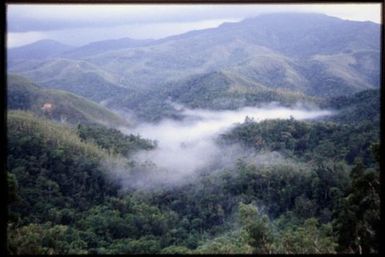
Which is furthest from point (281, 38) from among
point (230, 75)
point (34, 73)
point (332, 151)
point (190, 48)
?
point (332, 151)

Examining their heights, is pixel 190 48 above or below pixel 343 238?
below

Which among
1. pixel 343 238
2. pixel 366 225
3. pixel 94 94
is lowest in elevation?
pixel 94 94

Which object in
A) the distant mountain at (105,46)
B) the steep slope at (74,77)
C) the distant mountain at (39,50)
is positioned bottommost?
the steep slope at (74,77)

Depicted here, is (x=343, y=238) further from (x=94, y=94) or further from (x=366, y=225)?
(x=94, y=94)

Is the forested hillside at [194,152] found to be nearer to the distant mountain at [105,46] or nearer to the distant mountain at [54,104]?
the distant mountain at [54,104]

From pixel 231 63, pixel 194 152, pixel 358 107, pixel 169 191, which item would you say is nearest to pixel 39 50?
pixel 231 63

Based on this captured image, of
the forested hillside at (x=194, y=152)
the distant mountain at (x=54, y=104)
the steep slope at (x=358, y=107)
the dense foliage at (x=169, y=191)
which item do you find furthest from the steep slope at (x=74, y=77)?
the steep slope at (x=358, y=107)

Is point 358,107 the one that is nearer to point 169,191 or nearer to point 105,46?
point 169,191
